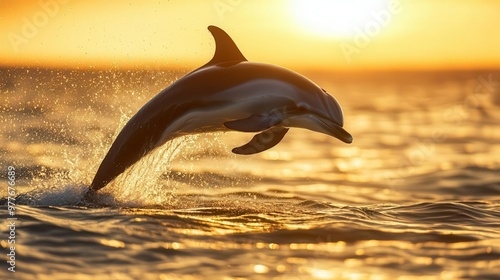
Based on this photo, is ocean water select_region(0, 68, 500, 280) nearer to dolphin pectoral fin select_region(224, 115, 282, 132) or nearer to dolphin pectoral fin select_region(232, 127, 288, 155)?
dolphin pectoral fin select_region(232, 127, 288, 155)

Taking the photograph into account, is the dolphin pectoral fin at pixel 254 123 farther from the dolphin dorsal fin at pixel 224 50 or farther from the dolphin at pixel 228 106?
the dolphin dorsal fin at pixel 224 50

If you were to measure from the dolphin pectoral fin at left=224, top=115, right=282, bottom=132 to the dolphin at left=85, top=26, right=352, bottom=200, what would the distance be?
1 centimetres

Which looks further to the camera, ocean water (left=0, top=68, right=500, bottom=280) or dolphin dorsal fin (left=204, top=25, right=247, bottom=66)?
dolphin dorsal fin (left=204, top=25, right=247, bottom=66)

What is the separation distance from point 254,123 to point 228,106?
1.84ft

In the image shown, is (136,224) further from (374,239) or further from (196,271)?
(374,239)

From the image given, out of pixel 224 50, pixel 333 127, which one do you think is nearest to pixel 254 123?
pixel 333 127

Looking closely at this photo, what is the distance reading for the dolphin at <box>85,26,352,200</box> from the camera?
11.0 metres

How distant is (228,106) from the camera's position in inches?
437

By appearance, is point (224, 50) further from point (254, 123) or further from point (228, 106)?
point (254, 123)

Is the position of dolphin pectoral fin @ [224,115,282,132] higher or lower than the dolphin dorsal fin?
Result: lower

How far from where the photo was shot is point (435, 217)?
12.6 m

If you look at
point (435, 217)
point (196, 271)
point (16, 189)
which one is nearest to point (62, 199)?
point (16, 189)

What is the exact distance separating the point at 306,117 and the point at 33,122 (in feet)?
74.3

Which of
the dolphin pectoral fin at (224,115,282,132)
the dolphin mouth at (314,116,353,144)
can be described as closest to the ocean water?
the dolphin mouth at (314,116,353,144)
